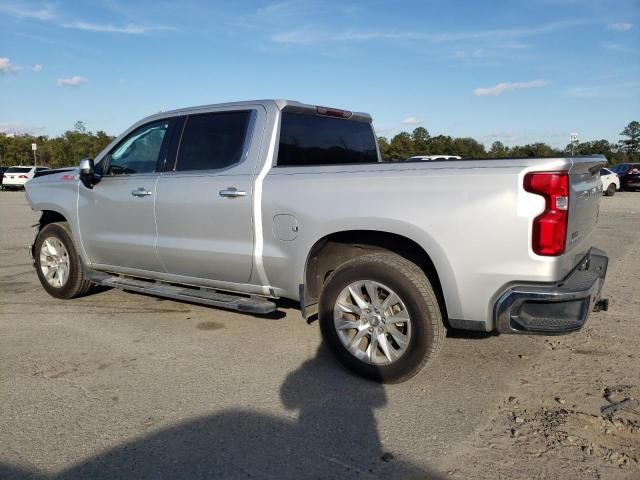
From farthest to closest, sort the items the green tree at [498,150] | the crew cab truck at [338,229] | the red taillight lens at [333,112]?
the green tree at [498,150], the red taillight lens at [333,112], the crew cab truck at [338,229]

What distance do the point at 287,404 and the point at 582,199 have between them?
2.35m

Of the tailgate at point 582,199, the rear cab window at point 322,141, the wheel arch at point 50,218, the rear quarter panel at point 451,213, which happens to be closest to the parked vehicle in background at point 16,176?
the wheel arch at point 50,218

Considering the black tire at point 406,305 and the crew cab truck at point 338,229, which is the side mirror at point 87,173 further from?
the black tire at point 406,305

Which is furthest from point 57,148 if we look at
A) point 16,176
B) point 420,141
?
point 420,141

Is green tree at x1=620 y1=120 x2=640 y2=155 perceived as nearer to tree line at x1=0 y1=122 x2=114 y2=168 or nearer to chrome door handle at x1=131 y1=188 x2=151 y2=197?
tree line at x1=0 y1=122 x2=114 y2=168

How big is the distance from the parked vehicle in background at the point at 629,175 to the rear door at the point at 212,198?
29.9 meters

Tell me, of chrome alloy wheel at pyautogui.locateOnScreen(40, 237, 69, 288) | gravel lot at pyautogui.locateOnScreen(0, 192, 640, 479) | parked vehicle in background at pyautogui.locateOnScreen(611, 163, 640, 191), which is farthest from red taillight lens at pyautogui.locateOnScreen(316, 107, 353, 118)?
parked vehicle in background at pyautogui.locateOnScreen(611, 163, 640, 191)

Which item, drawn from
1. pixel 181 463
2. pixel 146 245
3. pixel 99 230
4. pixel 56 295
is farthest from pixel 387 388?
pixel 56 295

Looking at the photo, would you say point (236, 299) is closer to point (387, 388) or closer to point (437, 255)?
point (387, 388)

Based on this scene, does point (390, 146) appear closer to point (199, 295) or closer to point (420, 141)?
point (420, 141)

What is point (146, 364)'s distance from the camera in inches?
167

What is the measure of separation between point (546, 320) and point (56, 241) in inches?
201

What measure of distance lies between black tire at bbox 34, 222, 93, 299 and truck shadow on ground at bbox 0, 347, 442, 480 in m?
3.31

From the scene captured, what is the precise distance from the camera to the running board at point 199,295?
14.3 ft
